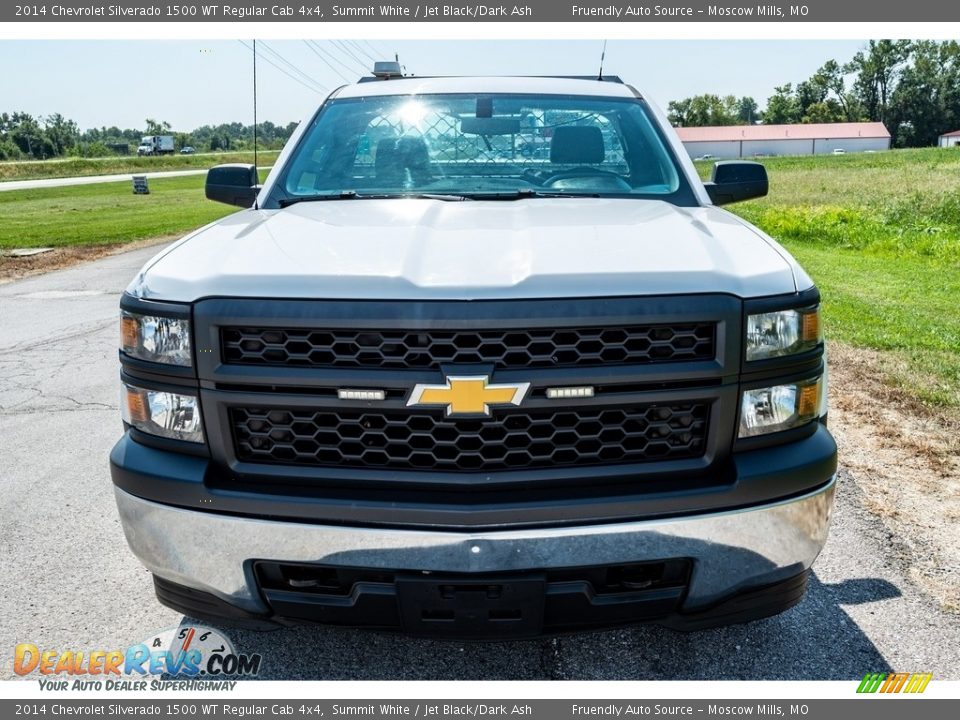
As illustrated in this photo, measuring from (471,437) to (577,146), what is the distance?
1.96 meters

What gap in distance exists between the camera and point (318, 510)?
7.56 feet

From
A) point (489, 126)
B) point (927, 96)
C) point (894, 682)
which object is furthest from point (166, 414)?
point (927, 96)

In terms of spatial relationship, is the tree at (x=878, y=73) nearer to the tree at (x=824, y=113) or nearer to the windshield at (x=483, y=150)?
the tree at (x=824, y=113)

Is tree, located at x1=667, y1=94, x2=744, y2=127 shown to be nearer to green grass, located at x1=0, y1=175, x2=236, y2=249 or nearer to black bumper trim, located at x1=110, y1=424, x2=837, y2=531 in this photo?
green grass, located at x1=0, y1=175, x2=236, y2=249

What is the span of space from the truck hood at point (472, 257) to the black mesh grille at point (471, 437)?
0.33 m

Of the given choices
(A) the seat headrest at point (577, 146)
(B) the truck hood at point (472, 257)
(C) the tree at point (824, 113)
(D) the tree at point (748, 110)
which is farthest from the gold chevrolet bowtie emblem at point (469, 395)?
(D) the tree at point (748, 110)

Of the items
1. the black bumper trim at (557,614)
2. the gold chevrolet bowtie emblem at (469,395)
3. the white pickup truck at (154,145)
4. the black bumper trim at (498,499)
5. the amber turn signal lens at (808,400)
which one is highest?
the white pickup truck at (154,145)

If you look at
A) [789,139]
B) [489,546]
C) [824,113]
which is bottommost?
[489,546]

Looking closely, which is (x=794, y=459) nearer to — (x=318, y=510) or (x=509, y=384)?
(x=509, y=384)

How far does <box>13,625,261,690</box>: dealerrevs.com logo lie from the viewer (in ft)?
9.08

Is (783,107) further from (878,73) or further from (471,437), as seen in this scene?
(471,437)

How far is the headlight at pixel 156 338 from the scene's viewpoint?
7.89ft

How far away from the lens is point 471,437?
232cm

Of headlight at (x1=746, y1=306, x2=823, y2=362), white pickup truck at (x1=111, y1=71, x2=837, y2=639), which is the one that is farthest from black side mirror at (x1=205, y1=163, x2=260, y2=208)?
headlight at (x1=746, y1=306, x2=823, y2=362)
